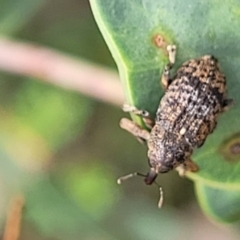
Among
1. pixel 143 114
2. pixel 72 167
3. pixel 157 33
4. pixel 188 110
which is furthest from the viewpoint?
pixel 72 167

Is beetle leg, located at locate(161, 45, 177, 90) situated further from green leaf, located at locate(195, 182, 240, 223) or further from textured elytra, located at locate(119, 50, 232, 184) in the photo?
green leaf, located at locate(195, 182, 240, 223)

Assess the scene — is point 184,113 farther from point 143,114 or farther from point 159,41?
point 159,41

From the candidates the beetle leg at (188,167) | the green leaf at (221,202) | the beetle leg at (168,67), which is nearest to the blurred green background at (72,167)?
the green leaf at (221,202)

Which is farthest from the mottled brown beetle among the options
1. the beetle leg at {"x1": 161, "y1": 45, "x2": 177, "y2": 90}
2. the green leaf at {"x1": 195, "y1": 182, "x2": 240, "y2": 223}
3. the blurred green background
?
the blurred green background

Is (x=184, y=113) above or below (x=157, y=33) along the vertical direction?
below

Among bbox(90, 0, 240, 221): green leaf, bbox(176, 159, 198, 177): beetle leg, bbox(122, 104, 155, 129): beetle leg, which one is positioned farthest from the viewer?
bbox(176, 159, 198, 177): beetle leg

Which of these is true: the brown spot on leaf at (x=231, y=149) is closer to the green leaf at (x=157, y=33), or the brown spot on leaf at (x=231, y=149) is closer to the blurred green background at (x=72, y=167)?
the green leaf at (x=157, y=33)

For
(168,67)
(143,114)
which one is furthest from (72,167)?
(168,67)
